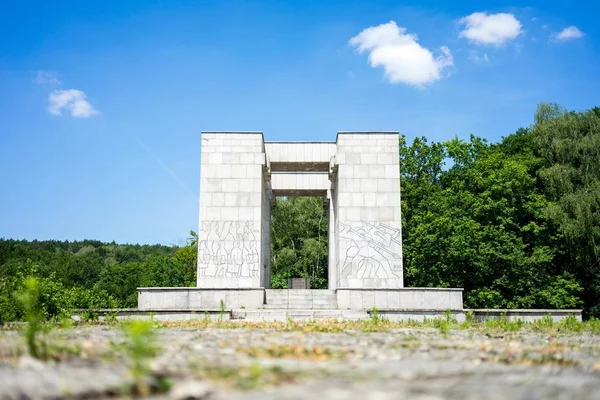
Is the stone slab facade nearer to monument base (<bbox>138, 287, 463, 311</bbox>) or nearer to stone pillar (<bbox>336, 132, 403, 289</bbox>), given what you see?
stone pillar (<bbox>336, 132, 403, 289</bbox>)

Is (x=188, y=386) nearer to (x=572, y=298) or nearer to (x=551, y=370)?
(x=551, y=370)

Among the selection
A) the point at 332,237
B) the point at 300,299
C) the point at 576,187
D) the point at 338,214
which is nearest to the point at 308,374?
the point at 300,299

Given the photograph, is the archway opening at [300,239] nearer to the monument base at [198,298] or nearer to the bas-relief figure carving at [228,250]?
the bas-relief figure carving at [228,250]

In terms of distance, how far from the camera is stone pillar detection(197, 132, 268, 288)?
23.1 meters

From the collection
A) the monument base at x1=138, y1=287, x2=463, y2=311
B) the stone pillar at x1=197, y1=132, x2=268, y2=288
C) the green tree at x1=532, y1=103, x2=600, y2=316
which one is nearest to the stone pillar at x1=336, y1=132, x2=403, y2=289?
the monument base at x1=138, y1=287, x2=463, y2=311

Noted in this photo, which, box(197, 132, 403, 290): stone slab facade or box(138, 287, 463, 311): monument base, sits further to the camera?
box(197, 132, 403, 290): stone slab facade

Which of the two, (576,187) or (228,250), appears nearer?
(228,250)

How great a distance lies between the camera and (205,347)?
534 centimetres

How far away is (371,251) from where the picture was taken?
22922 millimetres

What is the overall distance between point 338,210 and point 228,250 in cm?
514

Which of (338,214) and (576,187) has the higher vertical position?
(576,187)

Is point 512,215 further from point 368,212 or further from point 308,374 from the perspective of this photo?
point 308,374

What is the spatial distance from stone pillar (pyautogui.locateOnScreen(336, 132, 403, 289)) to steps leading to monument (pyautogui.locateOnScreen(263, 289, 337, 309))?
1.01m

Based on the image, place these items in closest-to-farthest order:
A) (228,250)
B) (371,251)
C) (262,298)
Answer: (262,298)
(371,251)
(228,250)
